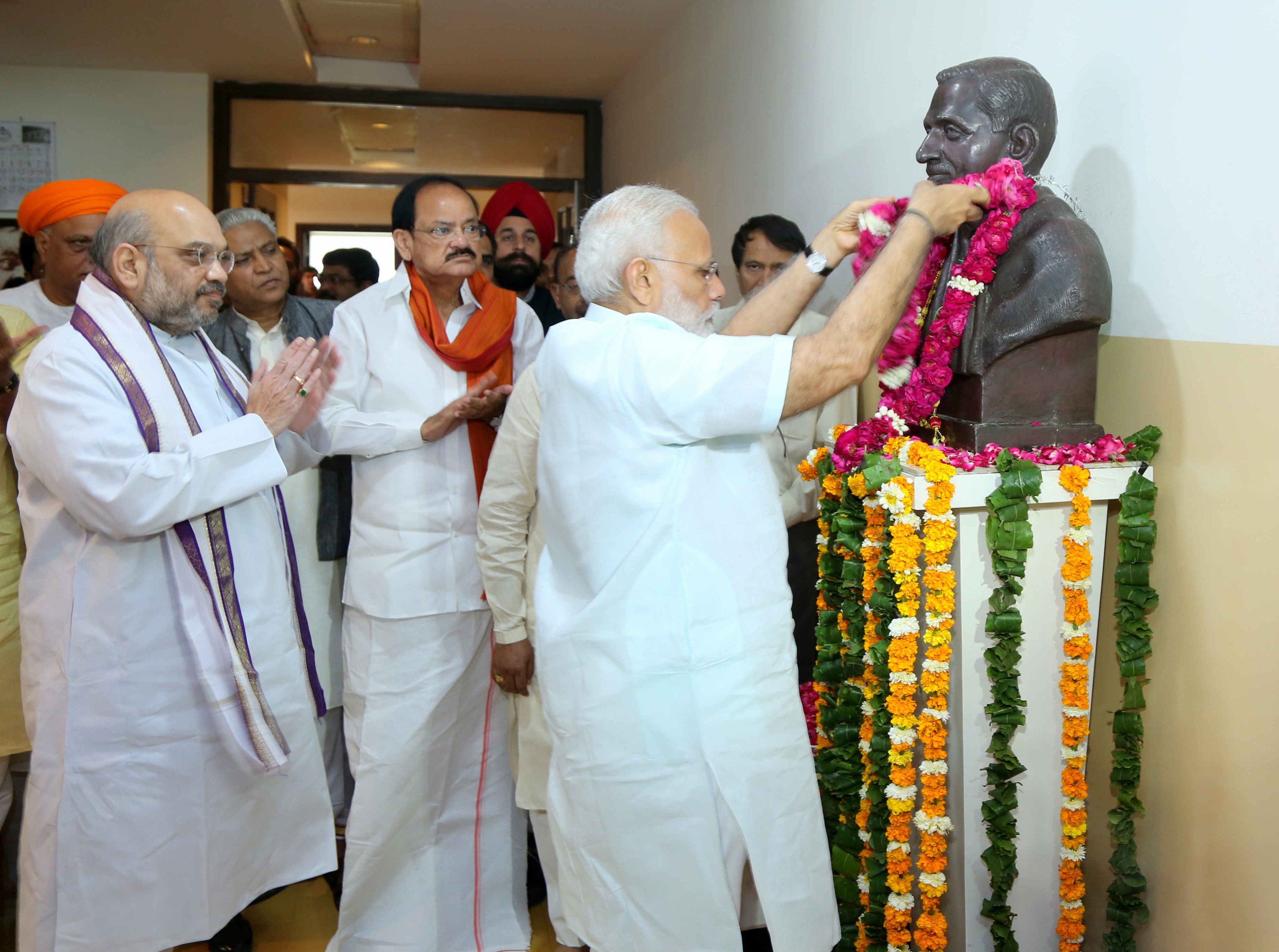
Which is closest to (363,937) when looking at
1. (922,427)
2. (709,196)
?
(922,427)

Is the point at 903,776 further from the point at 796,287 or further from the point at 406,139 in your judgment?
the point at 406,139

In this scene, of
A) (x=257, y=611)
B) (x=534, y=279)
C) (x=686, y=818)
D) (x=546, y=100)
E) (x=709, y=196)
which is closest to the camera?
(x=686, y=818)

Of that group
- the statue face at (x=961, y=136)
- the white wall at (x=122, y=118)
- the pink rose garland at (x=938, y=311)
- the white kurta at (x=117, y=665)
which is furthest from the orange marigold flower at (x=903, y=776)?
the white wall at (x=122, y=118)

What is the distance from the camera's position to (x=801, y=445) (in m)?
2.76

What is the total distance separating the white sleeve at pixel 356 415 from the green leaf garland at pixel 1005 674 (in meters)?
1.33

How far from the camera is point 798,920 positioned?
1.57 metres

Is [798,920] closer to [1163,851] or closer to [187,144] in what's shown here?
[1163,851]

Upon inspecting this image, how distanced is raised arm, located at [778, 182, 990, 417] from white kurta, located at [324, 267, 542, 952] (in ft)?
4.12

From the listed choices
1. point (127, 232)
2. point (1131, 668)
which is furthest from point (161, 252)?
point (1131, 668)

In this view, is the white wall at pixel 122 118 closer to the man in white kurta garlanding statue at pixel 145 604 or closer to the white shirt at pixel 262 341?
the white shirt at pixel 262 341

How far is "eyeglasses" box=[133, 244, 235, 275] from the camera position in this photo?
2082 millimetres

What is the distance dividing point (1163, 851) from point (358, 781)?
1.71 metres

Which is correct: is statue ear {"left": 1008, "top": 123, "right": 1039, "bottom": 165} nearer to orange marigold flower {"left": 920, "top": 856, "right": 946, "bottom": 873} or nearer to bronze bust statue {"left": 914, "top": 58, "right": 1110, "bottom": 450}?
bronze bust statue {"left": 914, "top": 58, "right": 1110, "bottom": 450}

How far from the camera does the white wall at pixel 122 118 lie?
20.1 ft
